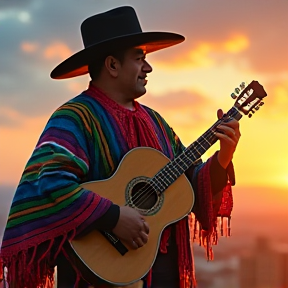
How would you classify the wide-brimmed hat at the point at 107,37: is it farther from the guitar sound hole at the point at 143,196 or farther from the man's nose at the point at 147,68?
the guitar sound hole at the point at 143,196

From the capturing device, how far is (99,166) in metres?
2.21

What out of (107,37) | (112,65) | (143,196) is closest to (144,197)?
(143,196)

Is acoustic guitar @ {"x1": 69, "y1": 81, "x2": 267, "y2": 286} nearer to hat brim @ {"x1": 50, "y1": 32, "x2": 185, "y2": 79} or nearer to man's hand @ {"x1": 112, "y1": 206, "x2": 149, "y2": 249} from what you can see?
man's hand @ {"x1": 112, "y1": 206, "x2": 149, "y2": 249}

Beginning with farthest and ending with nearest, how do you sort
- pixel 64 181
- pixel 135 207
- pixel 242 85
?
pixel 242 85 → pixel 135 207 → pixel 64 181

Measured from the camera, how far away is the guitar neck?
7.49ft

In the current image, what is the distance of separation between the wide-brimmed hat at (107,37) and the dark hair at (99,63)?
0.01m

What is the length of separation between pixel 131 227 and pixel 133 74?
1.80ft

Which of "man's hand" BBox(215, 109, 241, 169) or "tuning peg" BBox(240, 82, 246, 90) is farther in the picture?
"tuning peg" BBox(240, 82, 246, 90)

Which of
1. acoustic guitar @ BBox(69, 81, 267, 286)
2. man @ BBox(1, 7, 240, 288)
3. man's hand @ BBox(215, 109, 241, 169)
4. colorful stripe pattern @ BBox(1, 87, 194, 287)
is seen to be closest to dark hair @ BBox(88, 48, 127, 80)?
man @ BBox(1, 7, 240, 288)

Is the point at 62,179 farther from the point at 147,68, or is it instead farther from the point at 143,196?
the point at 147,68

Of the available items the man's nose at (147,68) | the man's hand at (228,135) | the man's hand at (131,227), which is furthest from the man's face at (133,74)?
the man's hand at (131,227)

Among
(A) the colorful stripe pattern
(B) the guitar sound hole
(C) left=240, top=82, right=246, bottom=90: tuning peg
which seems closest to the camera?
(A) the colorful stripe pattern

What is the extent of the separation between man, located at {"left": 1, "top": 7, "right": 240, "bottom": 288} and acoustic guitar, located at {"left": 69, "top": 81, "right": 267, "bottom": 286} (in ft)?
0.13

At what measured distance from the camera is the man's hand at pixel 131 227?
212cm
